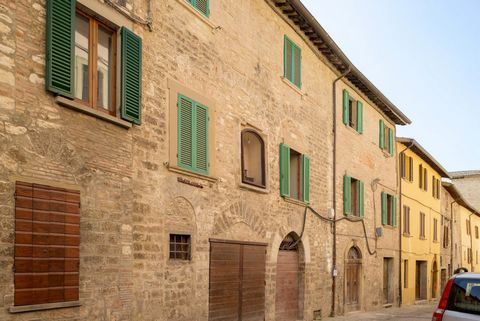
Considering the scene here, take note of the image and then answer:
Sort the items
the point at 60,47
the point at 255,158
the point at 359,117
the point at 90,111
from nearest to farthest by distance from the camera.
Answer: the point at 60,47 < the point at 90,111 < the point at 255,158 < the point at 359,117

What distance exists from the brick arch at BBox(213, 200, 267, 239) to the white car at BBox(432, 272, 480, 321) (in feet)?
15.5

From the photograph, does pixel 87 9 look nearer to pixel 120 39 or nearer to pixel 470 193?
pixel 120 39

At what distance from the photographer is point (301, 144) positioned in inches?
639

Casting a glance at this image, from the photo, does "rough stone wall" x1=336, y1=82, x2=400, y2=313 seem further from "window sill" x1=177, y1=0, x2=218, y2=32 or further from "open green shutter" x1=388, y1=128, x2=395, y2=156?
"window sill" x1=177, y1=0, x2=218, y2=32

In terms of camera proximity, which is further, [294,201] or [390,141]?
[390,141]

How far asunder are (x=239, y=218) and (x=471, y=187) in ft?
162

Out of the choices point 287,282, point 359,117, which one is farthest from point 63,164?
point 359,117

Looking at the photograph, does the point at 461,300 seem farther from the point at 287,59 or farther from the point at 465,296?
the point at 287,59

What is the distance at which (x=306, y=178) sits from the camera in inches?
642

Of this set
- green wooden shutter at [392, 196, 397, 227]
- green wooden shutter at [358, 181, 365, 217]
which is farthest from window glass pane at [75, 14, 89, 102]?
green wooden shutter at [392, 196, 397, 227]

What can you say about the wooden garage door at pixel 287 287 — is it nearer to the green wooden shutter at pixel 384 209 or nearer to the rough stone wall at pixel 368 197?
the rough stone wall at pixel 368 197

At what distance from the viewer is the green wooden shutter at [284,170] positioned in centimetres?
1471

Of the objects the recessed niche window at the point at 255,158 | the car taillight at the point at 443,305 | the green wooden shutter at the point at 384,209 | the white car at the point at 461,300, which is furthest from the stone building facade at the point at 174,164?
the green wooden shutter at the point at 384,209

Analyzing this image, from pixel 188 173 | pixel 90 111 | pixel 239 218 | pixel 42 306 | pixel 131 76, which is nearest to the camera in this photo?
pixel 42 306
